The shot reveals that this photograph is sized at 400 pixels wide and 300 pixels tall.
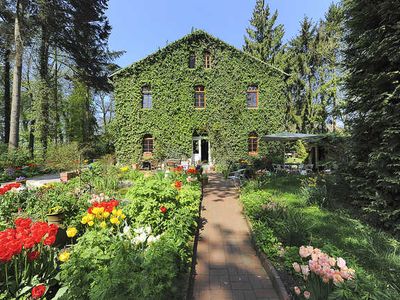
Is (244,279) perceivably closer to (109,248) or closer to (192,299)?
(192,299)

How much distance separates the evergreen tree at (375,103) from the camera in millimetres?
4578

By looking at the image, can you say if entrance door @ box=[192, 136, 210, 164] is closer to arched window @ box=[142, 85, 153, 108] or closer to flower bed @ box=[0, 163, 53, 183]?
arched window @ box=[142, 85, 153, 108]

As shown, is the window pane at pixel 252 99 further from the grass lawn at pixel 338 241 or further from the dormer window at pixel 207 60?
the grass lawn at pixel 338 241

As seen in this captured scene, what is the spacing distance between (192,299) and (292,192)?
17.6ft

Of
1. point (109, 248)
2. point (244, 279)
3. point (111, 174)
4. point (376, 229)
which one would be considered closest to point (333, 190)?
point (376, 229)

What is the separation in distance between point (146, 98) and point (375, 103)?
13.9m

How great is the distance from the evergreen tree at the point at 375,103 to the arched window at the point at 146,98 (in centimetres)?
1274

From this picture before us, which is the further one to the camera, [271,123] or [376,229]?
[271,123]

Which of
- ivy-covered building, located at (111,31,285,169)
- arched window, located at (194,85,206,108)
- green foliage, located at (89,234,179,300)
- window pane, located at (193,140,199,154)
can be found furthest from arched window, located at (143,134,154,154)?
green foliage, located at (89,234,179,300)

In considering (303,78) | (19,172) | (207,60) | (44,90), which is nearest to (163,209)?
(19,172)

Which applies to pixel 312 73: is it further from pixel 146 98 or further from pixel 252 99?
pixel 146 98

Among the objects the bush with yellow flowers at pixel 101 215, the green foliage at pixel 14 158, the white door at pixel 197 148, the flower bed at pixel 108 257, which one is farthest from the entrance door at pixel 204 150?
the bush with yellow flowers at pixel 101 215

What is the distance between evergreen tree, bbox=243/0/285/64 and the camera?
25344 millimetres

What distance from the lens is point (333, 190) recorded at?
6348mm
